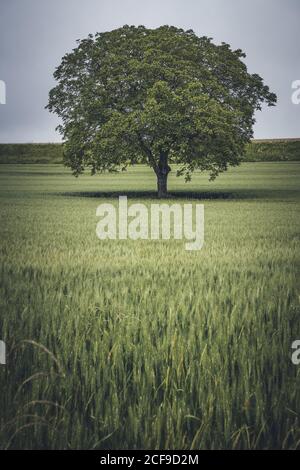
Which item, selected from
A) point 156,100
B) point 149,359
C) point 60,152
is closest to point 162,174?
point 156,100

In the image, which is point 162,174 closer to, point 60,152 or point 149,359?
point 149,359

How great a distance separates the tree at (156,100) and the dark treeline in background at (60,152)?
7067cm

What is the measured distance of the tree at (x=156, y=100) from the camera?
32.2m

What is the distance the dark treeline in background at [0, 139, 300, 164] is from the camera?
356ft

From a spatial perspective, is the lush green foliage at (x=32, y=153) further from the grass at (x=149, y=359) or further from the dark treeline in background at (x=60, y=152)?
the grass at (x=149, y=359)

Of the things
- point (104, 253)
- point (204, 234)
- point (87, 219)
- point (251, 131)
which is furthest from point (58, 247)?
point (251, 131)

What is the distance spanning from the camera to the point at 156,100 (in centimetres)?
3238

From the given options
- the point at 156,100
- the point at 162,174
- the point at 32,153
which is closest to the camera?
the point at 156,100

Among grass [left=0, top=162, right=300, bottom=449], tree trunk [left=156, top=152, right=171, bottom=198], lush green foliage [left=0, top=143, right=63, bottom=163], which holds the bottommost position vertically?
grass [left=0, top=162, right=300, bottom=449]

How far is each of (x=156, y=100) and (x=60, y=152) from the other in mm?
83327

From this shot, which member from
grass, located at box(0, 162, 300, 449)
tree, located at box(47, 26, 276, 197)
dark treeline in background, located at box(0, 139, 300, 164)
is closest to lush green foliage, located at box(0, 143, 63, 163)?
dark treeline in background, located at box(0, 139, 300, 164)

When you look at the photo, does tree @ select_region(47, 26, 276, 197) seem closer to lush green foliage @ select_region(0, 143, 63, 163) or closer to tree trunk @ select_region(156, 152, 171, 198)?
tree trunk @ select_region(156, 152, 171, 198)

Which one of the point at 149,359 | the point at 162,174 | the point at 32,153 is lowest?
the point at 149,359

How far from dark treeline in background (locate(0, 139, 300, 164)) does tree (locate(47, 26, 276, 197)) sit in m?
70.7
